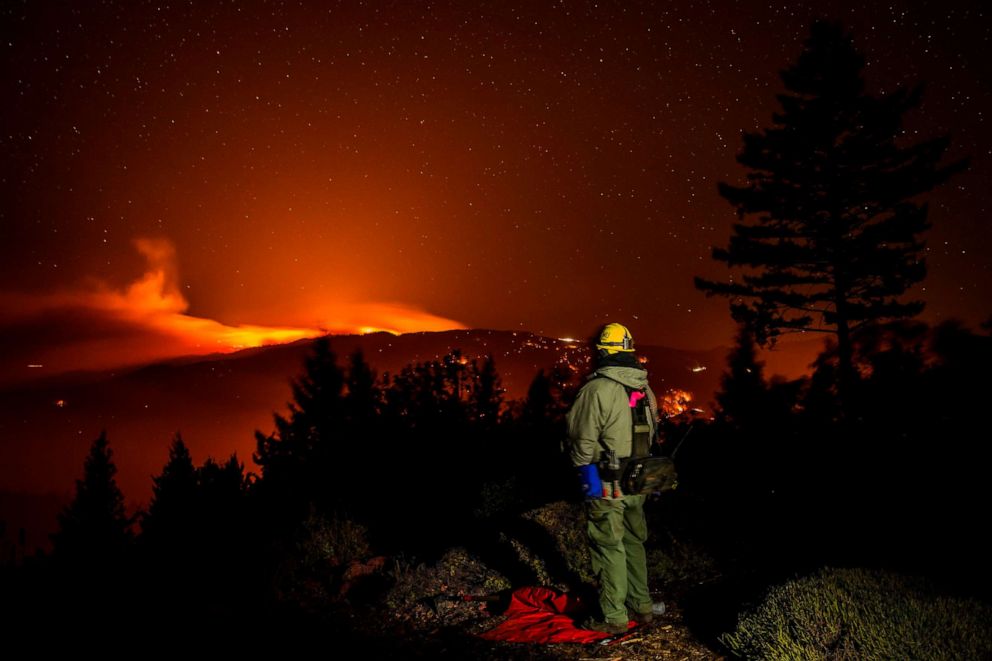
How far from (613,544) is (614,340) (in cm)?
166

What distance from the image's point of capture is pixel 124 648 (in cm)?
595

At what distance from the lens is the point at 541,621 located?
6008mm

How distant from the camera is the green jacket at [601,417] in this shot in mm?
5312

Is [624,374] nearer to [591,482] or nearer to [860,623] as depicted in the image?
[591,482]

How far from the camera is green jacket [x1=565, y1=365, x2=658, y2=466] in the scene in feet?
17.4

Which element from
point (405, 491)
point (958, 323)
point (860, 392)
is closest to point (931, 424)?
point (860, 392)

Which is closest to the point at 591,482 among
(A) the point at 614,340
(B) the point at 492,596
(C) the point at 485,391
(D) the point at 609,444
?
(D) the point at 609,444

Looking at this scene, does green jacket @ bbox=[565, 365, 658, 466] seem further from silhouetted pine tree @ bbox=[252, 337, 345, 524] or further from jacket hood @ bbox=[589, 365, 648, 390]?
silhouetted pine tree @ bbox=[252, 337, 345, 524]

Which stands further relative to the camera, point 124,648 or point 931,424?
point 931,424

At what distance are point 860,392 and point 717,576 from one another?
717 cm

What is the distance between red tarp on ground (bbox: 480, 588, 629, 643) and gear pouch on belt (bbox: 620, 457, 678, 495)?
1291 mm

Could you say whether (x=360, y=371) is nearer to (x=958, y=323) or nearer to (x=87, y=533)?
(x=87, y=533)

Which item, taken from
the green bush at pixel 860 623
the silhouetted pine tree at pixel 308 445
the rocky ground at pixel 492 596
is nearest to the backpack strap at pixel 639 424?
the green bush at pixel 860 623

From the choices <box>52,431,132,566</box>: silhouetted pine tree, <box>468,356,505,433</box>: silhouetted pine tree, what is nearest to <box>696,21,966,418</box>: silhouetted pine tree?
<box>468,356,505,433</box>: silhouetted pine tree
